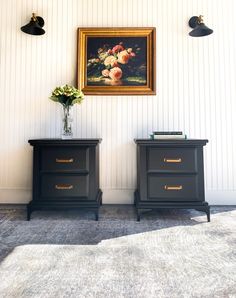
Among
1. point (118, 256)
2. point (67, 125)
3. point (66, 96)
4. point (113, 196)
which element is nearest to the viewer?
point (118, 256)

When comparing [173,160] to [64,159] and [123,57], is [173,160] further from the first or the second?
[123,57]

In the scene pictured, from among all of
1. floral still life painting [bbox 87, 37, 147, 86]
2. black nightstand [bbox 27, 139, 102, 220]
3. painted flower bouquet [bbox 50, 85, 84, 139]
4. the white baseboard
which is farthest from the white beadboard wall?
black nightstand [bbox 27, 139, 102, 220]

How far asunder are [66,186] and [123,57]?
1.50 metres

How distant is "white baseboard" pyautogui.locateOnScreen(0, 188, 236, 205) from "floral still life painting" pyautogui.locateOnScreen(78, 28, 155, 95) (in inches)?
42.2

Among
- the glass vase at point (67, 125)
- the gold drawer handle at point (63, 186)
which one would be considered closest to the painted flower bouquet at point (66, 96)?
the glass vase at point (67, 125)

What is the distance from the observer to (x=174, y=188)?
1.94 m

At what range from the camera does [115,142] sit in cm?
249

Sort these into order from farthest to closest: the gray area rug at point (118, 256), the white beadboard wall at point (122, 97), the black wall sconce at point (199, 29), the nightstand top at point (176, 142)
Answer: the white beadboard wall at point (122, 97) < the black wall sconce at point (199, 29) < the nightstand top at point (176, 142) < the gray area rug at point (118, 256)

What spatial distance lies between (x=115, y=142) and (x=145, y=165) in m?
0.63

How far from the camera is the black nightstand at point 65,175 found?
1953mm

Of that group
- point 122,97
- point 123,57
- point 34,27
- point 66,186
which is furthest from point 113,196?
point 34,27

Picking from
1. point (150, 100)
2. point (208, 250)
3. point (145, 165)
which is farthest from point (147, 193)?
point (150, 100)

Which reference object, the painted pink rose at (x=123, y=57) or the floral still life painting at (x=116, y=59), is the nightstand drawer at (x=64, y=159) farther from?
the painted pink rose at (x=123, y=57)

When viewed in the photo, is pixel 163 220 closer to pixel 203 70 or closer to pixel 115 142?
pixel 115 142
